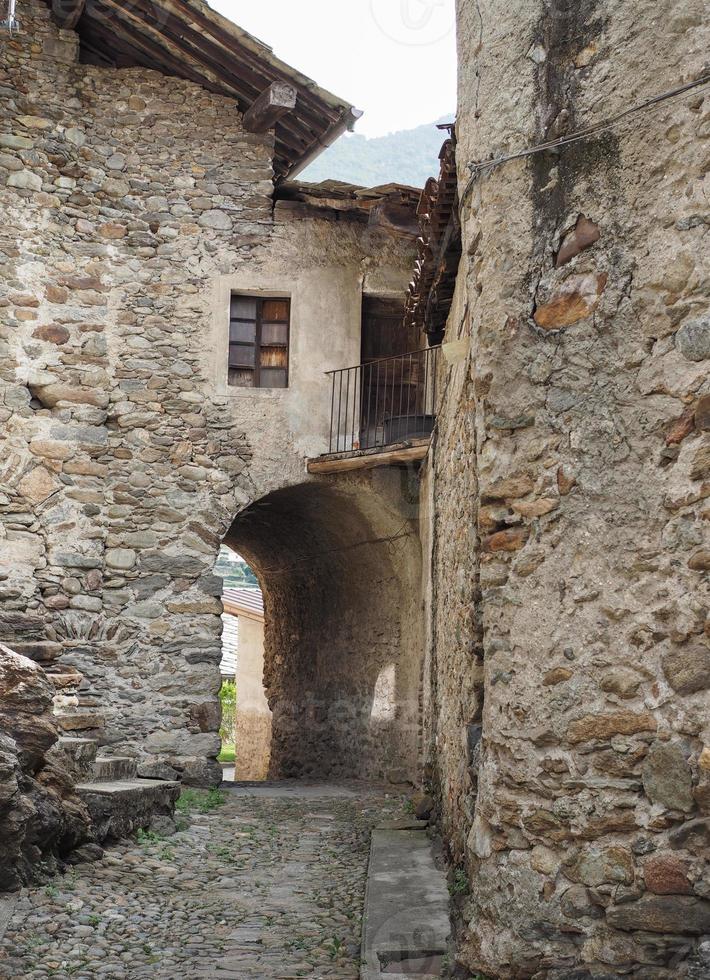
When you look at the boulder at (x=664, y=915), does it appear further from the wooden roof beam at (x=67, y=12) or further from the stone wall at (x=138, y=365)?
the wooden roof beam at (x=67, y=12)

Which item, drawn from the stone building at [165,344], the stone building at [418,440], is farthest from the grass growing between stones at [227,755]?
the stone building at [165,344]

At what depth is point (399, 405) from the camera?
10.1m

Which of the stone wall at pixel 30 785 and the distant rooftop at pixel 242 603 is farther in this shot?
the distant rooftop at pixel 242 603

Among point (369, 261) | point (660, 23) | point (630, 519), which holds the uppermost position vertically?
point (369, 261)

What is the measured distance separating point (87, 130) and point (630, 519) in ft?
26.1

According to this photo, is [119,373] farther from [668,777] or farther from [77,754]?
[668,777]

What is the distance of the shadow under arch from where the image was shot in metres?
9.83

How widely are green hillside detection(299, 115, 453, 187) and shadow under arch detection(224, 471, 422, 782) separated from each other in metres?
91.8

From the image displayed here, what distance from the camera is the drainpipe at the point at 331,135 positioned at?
9.68m

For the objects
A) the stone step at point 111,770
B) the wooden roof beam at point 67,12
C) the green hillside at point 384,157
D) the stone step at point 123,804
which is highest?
the green hillside at point 384,157

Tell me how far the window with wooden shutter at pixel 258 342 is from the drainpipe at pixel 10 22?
2.97 m

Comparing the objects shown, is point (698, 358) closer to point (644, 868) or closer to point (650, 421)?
point (650, 421)

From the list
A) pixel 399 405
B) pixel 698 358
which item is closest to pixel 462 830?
pixel 698 358

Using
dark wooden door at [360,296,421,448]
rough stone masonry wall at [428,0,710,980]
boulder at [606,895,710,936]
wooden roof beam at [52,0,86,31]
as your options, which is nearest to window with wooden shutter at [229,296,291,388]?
dark wooden door at [360,296,421,448]
